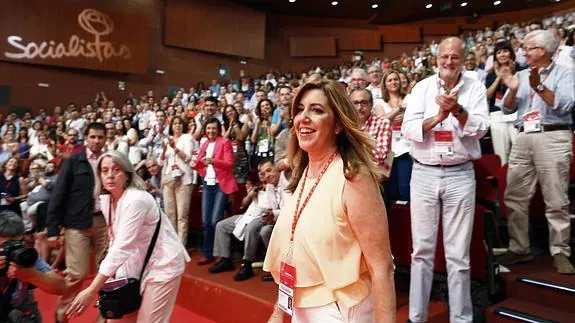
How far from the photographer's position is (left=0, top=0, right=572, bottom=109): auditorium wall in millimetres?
12773

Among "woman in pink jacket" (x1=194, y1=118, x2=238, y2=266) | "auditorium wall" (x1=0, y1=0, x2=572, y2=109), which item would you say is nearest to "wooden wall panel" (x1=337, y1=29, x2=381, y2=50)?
"auditorium wall" (x1=0, y1=0, x2=572, y2=109)

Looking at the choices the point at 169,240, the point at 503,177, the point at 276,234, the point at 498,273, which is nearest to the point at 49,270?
the point at 169,240

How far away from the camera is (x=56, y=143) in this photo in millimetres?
8250

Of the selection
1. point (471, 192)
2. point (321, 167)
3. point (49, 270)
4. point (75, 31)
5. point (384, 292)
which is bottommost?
point (49, 270)

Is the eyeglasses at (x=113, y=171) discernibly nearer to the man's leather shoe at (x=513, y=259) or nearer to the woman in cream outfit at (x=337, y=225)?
the woman in cream outfit at (x=337, y=225)

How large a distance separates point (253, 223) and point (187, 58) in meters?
13.4

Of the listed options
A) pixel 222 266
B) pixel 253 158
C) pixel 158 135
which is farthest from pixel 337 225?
pixel 158 135

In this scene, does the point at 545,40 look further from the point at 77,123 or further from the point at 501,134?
the point at 77,123

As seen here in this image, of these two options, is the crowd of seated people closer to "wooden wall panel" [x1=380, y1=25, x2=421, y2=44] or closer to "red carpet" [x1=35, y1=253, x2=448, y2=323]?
"red carpet" [x1=35, y1=253, x2=448, y2=323]

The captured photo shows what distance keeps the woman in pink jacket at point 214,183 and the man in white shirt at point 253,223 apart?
214 millimetres

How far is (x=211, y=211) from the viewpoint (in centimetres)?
417

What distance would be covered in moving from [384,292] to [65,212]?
2659 millimetres

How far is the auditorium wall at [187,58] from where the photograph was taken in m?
12.8

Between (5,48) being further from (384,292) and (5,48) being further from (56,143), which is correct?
(384,292)
